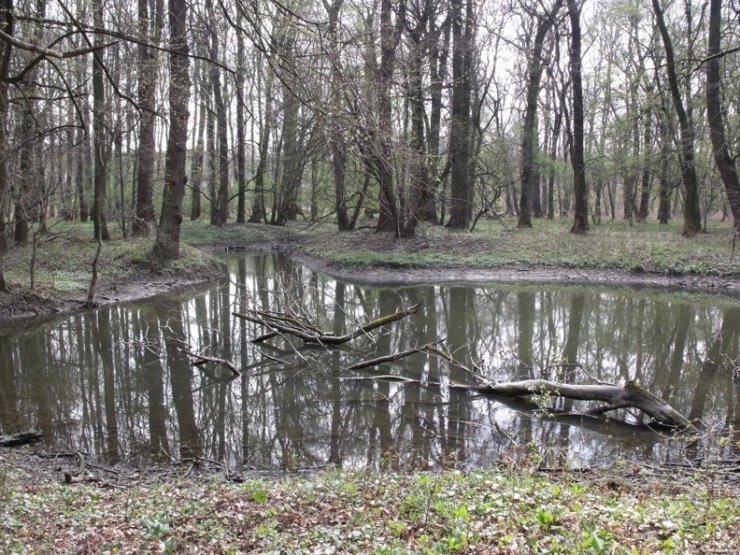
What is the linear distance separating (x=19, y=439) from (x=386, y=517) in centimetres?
520

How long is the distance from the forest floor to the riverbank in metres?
10.4

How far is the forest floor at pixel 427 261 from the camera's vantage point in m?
15.2

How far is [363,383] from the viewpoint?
359 inches

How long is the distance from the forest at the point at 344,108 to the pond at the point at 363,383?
2991 mm

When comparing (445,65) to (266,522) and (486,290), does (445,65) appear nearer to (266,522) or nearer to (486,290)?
(486,290)

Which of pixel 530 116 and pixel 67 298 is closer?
pixel 67 298

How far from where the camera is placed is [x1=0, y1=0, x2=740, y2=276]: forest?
520 centimetres

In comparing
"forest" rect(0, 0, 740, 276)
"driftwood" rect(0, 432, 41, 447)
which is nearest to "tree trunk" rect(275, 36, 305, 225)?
"forest" rect(0, 0, 740, 276)

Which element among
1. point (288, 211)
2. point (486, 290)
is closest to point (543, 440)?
point (486, 290)

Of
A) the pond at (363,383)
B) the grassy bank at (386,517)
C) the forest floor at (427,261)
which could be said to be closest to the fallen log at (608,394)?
the pond at (363,383)

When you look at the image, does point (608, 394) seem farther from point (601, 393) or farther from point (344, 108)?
point (344, 108)

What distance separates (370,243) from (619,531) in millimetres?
19981

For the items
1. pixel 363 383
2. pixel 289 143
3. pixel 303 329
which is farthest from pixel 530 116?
pixel 363 383

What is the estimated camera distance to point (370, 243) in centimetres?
2323
